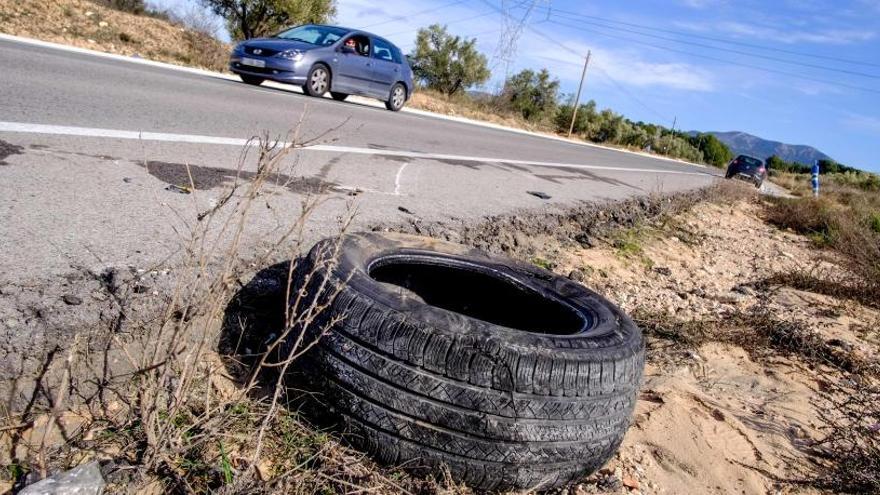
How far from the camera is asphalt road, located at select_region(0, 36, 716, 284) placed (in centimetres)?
242

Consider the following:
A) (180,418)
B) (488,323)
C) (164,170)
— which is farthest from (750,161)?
(180,418)

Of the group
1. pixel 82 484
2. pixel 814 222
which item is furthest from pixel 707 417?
pixel 814 222

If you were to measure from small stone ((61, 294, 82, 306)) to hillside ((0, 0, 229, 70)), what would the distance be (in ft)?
45.4

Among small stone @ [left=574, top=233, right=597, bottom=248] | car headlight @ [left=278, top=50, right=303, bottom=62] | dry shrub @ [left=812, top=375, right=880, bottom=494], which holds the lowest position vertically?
dry shrub @ [left=812, top=375, right=880, bottom=494]

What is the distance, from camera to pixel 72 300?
1979 mm

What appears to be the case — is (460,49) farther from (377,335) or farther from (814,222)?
(377,335)

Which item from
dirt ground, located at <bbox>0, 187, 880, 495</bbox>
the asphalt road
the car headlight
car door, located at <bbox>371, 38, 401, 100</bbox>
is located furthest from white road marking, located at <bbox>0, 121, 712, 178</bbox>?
car door, located at <bbox>371, 38, 401, 100</bbox>

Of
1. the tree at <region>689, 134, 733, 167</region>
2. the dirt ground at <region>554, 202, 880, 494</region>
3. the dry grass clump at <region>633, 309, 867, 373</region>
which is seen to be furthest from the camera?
the tree at <region>689, 134, 733, 167</region>

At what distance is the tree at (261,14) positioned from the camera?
82.5ft

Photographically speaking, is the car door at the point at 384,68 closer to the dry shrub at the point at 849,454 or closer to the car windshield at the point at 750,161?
the dry shrub at the point at 849,454

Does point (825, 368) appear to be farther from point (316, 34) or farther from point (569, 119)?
point (569, 119)

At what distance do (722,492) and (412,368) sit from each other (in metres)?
1.36

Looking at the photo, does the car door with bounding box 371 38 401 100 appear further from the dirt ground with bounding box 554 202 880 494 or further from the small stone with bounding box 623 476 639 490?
the small stone with bounding box 623 476 639 490

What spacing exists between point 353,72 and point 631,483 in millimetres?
11585
